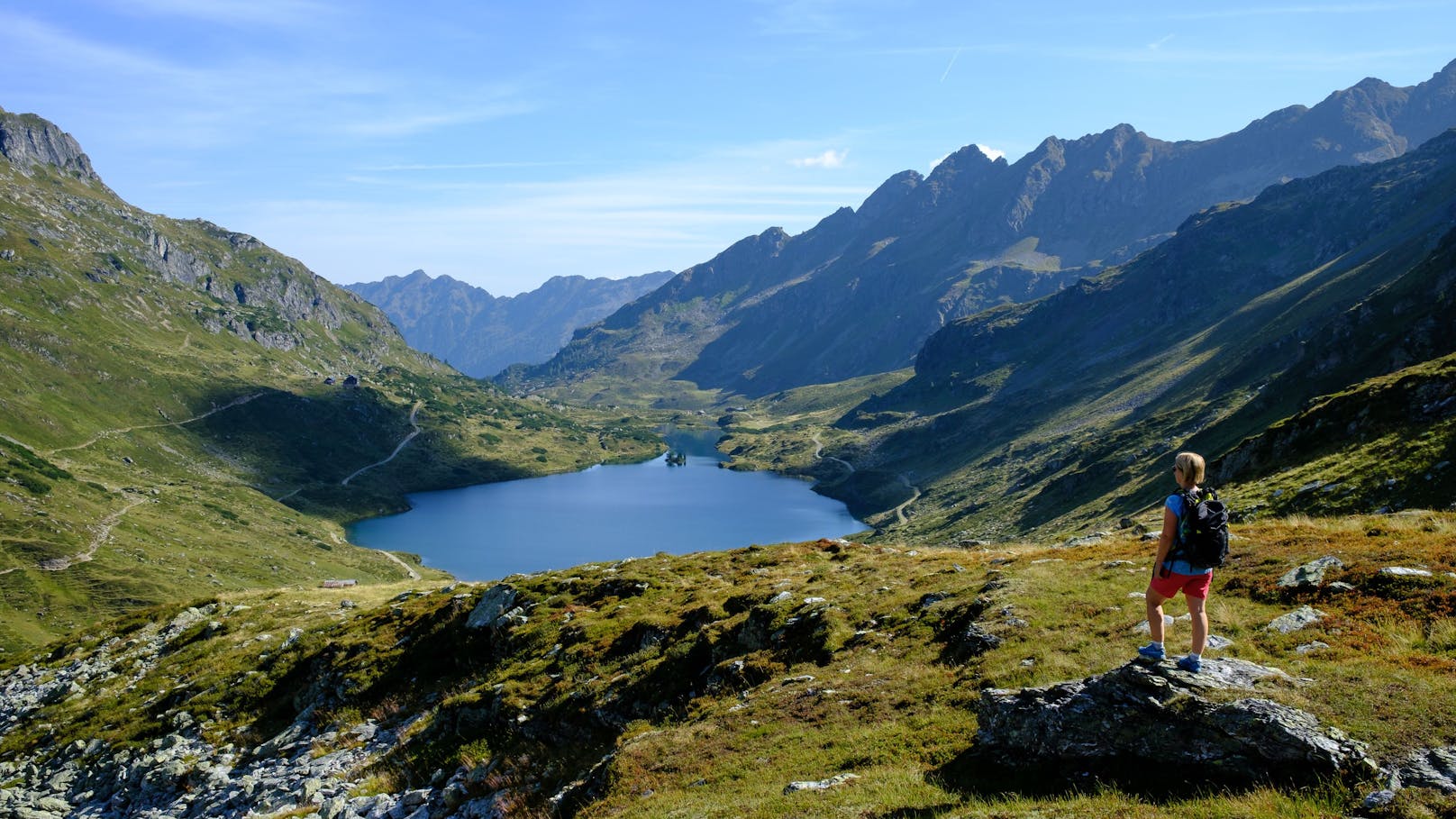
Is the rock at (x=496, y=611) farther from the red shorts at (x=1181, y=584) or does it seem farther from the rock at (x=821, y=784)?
the red shorts at (x=1181, y=584)

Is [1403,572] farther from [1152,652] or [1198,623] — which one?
[1152,652]

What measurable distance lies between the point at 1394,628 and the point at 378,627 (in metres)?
43.0

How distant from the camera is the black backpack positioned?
50.3 feet

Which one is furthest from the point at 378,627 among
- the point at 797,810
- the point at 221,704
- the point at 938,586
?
the point at 797,810

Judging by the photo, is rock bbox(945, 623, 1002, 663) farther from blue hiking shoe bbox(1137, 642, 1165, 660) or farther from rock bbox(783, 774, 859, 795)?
rock bbox(783, 774, 859, 795)

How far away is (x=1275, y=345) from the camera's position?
577 feet

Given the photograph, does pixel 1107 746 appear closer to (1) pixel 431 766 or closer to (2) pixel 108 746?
(1) pixel 431 766

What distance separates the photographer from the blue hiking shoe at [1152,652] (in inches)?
574

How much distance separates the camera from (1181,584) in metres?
15.7

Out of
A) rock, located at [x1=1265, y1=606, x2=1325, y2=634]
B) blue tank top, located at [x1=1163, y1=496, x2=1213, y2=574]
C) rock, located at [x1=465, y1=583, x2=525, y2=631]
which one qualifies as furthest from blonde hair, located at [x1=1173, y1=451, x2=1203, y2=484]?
rock, located at [x1=465, y1=583, x2=525, y2=631]

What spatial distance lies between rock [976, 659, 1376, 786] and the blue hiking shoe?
1.24 ft

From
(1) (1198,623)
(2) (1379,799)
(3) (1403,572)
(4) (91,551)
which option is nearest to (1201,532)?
(1) (1198,623)

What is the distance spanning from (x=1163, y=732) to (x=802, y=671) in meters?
11.9

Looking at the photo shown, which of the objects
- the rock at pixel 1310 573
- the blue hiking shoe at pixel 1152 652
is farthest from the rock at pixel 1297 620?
the blue hiking shoe at pixel 1152 652
